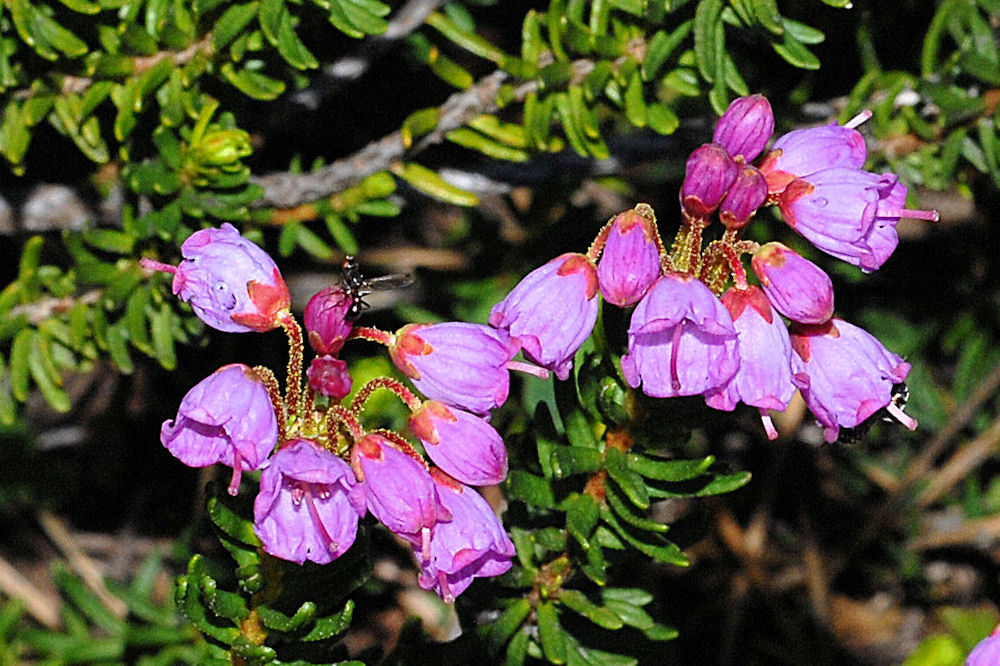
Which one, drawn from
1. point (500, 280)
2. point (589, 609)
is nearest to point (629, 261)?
point (589, 609)

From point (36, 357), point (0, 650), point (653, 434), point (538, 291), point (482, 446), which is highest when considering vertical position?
point (538, 291)

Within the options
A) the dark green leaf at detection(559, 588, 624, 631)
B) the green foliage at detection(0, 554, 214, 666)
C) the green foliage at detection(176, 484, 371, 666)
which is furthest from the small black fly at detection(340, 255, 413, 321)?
the green foliage at detection(0, 554, 214, 666)

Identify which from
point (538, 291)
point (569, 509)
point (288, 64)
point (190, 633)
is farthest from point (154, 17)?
point (190, 633)

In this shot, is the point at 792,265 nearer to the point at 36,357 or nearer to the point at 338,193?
the point at 338,193

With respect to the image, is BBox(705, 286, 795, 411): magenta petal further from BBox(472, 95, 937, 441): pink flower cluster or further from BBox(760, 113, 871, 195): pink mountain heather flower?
BBox(760, 113, 871, 195): pink mountain heather flower

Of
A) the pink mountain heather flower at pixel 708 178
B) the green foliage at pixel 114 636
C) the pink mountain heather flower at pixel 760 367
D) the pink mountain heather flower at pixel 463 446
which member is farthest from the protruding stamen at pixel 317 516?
the green foliage at pixel 114 636

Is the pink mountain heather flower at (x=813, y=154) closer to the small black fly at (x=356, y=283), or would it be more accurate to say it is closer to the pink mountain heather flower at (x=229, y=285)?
the small black fly at (x=356, y=283)
